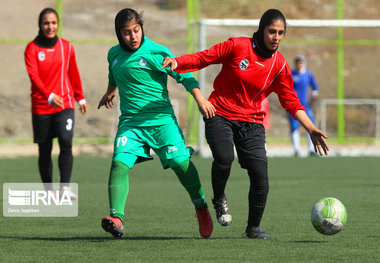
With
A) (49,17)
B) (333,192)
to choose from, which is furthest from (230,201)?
(49,17)

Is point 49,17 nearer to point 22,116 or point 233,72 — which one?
point 233,72

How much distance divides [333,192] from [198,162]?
5.86 metres

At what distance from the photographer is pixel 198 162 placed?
1694 cm

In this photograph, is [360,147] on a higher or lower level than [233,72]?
lower

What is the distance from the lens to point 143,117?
7195mm

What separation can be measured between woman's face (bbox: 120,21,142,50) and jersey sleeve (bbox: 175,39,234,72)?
1.16ft

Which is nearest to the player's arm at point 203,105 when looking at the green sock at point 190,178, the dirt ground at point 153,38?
the green sock at point 190,178

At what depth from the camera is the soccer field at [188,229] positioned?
20.5 ft

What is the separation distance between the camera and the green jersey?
7152 millimetres

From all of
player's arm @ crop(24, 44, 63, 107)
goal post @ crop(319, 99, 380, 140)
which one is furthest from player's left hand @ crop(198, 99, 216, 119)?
goal post @ crop(319, 99, 380, 140)

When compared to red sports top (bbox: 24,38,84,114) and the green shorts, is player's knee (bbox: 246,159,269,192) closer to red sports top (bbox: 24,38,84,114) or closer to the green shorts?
the green shorts

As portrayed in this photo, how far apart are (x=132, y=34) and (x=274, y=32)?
1090mm

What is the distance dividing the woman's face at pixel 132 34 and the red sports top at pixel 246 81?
1.92ft

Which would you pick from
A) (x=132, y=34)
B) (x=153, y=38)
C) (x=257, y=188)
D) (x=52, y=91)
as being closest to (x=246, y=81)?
(x=257, y=188)
